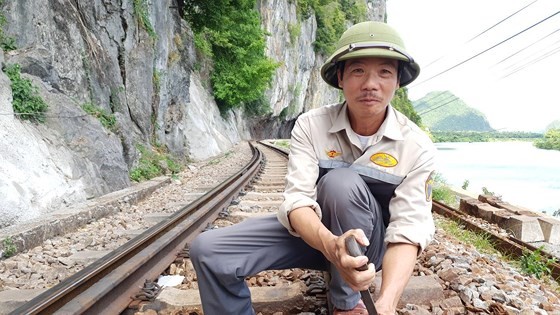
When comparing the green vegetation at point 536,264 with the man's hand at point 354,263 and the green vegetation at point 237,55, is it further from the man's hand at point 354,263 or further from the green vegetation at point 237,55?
the green vegetation at point 237,55

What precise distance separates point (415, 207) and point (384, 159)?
9.8 inches

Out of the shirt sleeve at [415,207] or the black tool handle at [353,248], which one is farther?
the shirt sleeve at [415,207]

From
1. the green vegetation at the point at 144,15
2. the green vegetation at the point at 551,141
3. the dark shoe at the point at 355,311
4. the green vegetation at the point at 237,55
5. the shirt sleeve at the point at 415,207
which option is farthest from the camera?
the green vegetation at the point at 551,141

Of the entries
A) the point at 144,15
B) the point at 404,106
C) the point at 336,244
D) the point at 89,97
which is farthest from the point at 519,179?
the point at 404,106

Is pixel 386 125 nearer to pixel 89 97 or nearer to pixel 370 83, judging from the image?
pixel 370 83

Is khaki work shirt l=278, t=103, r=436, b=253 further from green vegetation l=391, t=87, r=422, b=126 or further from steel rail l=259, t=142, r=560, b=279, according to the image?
green vegetation l=391, t=87, r=422, b=126

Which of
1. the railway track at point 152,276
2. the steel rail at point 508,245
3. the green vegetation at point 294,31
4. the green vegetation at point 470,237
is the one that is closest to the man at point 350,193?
the railway track at point 152,276

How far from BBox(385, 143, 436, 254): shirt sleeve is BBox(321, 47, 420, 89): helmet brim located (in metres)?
0.33

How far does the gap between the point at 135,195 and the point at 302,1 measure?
4414 cm

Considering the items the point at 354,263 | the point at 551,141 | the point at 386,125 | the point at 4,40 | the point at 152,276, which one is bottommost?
the point at 551,141

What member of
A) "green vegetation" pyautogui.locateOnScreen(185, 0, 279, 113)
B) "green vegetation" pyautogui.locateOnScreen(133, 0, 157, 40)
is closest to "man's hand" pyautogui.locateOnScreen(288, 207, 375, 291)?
"green vegetation" pyautogui.locateOnScreen(133, 0, 157, 40)

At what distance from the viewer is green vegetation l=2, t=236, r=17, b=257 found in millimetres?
3480

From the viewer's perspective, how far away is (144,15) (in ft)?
35.6

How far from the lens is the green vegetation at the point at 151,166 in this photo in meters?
7.89
